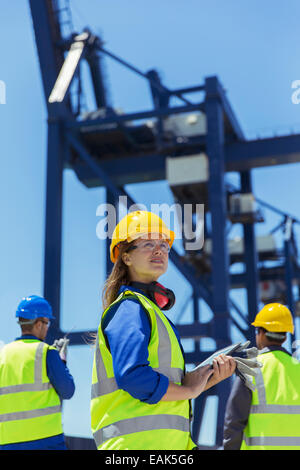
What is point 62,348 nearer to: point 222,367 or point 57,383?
point 57,383

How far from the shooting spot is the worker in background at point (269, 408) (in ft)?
13.0

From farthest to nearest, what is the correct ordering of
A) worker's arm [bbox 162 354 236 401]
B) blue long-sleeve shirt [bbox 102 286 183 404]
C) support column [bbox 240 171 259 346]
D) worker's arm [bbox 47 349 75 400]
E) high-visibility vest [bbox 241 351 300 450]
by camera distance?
support column [bbox 240 171 259 346] < worker's arm [bbox 47 349 75 400] < high-visibility vest [bbox 241 351 300 450] < worker's arm [bbox 162 354 236 401] < blue long-sleeve shirt [bbox 102 286 183 404]

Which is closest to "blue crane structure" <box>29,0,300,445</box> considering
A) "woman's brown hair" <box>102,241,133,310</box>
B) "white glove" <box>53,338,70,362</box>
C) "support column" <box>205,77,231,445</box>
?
"support column" <box>205,77,231,445</box>

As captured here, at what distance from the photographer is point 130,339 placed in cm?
254

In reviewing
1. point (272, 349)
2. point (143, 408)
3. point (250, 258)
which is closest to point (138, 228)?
point (143, 408)

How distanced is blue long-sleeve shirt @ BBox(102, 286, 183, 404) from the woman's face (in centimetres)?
36

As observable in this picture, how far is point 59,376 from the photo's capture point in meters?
4.54

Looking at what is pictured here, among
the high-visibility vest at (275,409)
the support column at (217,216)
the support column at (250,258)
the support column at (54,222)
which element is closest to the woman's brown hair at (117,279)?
the high-visibility vest at (275,409)

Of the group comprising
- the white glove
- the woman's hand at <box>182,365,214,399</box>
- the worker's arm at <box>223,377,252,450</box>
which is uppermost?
the woman's hand at <box>182,365,214,399</box>

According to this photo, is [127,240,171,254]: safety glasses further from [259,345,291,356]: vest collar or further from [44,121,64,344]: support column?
[44,121,64,344]: support column

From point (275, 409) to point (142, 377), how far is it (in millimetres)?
1776

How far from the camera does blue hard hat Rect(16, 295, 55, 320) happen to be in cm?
487

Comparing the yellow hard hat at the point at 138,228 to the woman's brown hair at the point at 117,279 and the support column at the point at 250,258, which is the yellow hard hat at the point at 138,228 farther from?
the support column at the point at 250,258

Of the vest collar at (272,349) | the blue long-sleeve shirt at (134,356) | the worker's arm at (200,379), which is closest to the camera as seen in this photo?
the blue long-sleeve shirt at (134,356)
